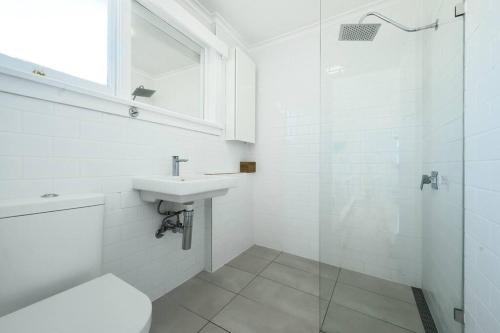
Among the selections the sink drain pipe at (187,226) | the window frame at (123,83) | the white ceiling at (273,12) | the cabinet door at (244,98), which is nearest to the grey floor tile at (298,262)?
the sink drain pipe at (187,226)

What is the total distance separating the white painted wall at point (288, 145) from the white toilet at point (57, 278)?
5.47ft

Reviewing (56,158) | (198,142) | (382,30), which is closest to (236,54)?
(198,142)

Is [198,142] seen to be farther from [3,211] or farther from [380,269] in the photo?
[380,269]

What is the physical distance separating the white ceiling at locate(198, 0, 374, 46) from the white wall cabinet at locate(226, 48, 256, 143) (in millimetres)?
291

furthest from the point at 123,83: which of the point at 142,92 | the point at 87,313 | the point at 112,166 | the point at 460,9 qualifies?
the point at 460,9

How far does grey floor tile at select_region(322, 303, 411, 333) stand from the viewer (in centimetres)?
115

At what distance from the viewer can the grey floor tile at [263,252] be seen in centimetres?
210

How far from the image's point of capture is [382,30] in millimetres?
1542

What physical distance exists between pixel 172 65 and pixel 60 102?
118 cm

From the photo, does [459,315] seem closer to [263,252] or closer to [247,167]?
[263,252]

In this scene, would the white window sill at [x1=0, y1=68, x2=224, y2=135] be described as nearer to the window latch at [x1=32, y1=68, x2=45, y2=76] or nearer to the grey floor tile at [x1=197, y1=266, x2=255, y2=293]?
the window latch at [x1=32, y1=68, x2=45, y2=76]

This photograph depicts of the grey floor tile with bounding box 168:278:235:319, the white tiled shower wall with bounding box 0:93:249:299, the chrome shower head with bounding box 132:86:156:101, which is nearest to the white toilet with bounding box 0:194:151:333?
the white tiled shower wall with bounding box 0:93:249:299

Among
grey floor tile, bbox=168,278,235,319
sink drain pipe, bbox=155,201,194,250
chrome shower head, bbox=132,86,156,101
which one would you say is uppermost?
chrome shower head, bbox=132,86,156,101

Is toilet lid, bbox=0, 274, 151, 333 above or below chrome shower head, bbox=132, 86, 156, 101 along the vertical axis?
below
